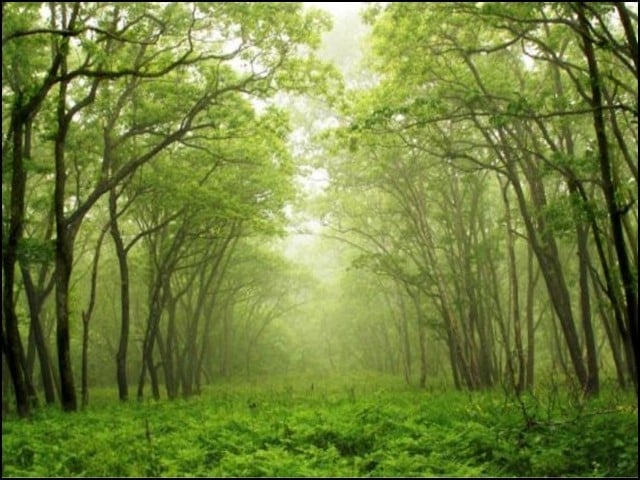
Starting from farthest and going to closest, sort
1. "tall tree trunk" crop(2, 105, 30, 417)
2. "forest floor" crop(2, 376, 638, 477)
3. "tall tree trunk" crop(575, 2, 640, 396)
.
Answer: "tall tree trunk" crop(2, 105, 30, 417) → "tall tree trunk" crop(575, 2, 640, 396) → "forest floor" crop(2, 376, 638, 477)

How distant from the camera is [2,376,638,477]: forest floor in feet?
25.4

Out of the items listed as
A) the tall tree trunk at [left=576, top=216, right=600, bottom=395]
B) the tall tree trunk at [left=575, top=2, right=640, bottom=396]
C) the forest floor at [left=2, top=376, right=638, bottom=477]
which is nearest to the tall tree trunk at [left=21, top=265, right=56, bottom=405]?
the forest floor at [left=2, top=376, right=638, bottom=477]

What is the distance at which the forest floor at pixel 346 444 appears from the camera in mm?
7730

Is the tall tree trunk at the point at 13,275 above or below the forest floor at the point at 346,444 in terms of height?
above

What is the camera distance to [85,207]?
46.5 ft

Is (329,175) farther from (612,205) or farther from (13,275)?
(612,205)

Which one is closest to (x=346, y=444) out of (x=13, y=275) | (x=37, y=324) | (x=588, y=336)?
(x=13, y=275)

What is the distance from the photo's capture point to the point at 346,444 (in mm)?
9414

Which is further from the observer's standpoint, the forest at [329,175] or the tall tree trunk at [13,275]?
the tall tree trunk at [13,275]

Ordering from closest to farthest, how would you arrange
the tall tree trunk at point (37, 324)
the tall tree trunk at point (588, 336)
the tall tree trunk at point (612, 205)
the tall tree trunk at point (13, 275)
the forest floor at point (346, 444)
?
the forest floor at point (346, 444), the tall tree trunk at point (612, 205), the tall tree trunk at point (13, 275), the tall tree trunk at point (588, 336), the tall tree trunk at point (37, 324)

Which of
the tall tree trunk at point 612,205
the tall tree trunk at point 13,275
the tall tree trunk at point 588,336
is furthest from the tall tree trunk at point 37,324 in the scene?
the tall tree trunk at point 588,336

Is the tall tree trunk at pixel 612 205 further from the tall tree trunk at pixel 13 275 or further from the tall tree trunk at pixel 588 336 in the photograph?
the tall tree trunk at pixel 13 275

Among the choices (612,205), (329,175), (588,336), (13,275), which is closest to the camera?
(612,205)

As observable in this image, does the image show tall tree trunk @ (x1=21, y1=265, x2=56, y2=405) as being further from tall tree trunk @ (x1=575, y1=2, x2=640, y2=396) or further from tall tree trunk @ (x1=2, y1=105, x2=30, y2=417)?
tall tree trunk @ (x1=575, y1=2, x2=640, y2=396)
